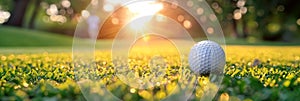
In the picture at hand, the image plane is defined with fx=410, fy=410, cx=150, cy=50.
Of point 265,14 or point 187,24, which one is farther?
point 187,24

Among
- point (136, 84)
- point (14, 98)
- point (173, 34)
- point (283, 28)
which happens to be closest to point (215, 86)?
point (136, 84)

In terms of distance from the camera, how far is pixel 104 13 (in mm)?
29844

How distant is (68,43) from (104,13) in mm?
10671

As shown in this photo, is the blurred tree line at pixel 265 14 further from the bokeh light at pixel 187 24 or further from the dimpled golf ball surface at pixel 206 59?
the dimpled golf ball surface at pixel 206 59

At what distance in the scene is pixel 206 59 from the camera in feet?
11.1

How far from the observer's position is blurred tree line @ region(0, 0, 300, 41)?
2427 centimetres

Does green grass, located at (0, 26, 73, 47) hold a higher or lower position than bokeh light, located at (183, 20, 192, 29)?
lower

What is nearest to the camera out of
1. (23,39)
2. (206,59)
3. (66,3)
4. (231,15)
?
(206,59)

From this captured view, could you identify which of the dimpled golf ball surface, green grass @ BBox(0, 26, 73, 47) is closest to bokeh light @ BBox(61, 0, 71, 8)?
green grass @ BBox(0, 26, 73, 47)

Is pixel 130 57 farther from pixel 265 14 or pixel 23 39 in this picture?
pixel 265 14

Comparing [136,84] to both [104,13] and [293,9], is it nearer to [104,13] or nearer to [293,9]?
[293,9]

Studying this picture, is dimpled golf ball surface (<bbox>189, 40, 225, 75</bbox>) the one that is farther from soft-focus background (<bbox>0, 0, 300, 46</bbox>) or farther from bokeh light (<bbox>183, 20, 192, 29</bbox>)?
bokeh light (<bbox>183, 20, 192, 29</bbox>)

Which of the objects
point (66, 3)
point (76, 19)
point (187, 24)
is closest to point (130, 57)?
point (187, 24)

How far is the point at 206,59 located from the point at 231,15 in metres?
30.1
